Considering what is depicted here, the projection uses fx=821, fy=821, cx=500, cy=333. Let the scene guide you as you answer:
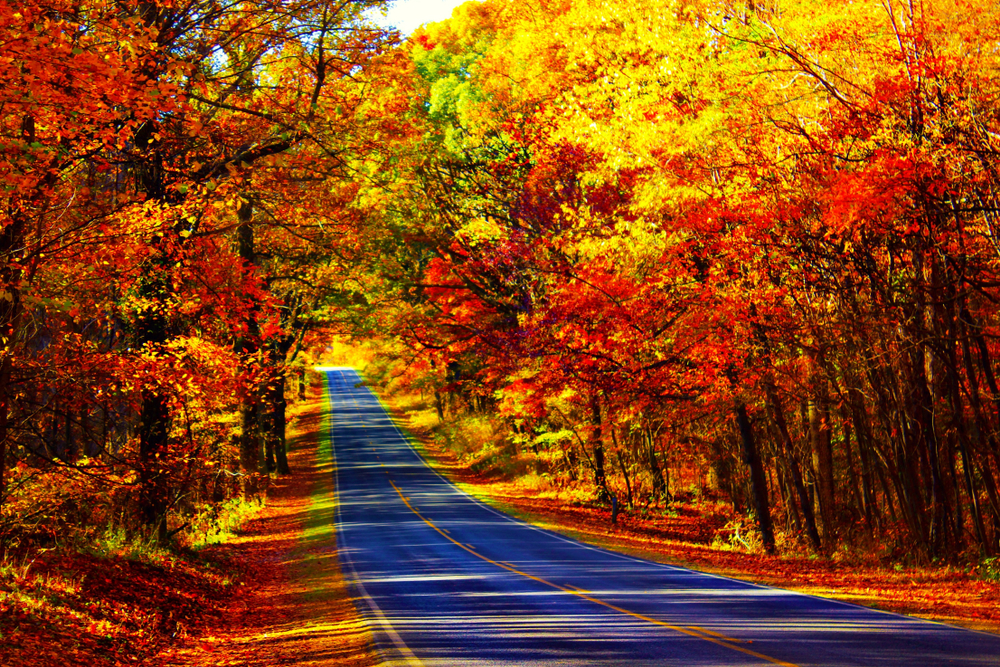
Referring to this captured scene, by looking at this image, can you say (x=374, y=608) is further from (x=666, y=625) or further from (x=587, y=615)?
(x=666, y=625)

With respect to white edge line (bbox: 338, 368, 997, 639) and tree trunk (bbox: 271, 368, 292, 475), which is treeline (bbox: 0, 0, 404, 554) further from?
tree trunk (bbox: 271, 368, 292, 475)

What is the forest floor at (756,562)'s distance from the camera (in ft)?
40.1

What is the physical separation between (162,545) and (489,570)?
6.17 meters

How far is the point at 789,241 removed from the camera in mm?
16938

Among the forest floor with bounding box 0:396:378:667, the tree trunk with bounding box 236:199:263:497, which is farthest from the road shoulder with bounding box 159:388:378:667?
the tree trunk with bounding box 236:199:263:497

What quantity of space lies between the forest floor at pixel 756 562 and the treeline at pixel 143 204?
10.8 meters

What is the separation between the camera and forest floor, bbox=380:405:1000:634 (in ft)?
40.1

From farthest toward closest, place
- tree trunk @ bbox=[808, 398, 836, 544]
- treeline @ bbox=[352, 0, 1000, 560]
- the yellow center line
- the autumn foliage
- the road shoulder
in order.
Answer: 1. tree trunk @ bbox=[808, 398, 836, 544]
2. treeline @ bbox=[352, 0, 1000, 560]
3. the autumn foliage
4. the road shoulder
5. the yellow center line

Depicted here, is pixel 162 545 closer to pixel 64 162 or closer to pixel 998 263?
pixel 64 162

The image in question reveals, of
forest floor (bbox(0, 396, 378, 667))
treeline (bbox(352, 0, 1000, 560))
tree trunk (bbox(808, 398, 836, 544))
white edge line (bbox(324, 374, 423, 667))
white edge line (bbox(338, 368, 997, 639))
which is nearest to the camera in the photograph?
white edge line (bbox(324, 374, 423, 667))

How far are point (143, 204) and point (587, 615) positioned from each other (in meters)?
8.48

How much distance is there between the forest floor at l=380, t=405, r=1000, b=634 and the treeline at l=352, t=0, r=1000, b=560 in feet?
4.40

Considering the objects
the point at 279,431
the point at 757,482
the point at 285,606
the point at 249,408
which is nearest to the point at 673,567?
the point at 757,482

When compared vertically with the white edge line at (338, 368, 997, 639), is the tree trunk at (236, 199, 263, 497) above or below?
above
